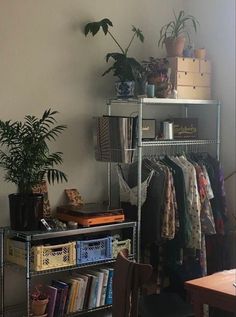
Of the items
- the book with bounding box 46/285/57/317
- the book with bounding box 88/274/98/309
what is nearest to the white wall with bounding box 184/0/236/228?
the book with bounding box 88/274/98/309

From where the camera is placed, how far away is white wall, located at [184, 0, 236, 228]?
172 inches

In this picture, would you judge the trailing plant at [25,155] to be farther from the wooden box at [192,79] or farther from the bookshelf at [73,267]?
the wooden box at [192,79]

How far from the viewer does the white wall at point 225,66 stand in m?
4.37

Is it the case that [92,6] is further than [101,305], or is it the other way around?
[92,6]

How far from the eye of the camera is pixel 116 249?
12.5ft

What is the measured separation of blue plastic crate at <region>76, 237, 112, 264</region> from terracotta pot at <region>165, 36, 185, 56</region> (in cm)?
153

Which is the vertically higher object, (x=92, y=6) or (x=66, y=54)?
(x=92, y=6)

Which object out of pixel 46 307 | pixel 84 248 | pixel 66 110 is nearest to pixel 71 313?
pixel 46 307

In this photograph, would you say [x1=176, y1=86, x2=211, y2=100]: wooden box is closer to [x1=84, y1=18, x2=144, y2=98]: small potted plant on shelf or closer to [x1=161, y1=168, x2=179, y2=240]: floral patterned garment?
[x1=84, y1=18, x2=144, y2=98]: small potted plant on shelf

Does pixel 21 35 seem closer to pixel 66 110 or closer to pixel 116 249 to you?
pixel 66 110

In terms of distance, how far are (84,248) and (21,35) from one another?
4.96 ft

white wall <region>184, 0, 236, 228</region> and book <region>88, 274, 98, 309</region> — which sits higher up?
white wall <region>184, 0, 236, 228</region>

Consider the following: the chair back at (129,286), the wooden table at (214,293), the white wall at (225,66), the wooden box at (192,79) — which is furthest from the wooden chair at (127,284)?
the white wall at (225,66)

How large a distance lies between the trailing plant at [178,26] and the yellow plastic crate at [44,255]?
1.84 meters
